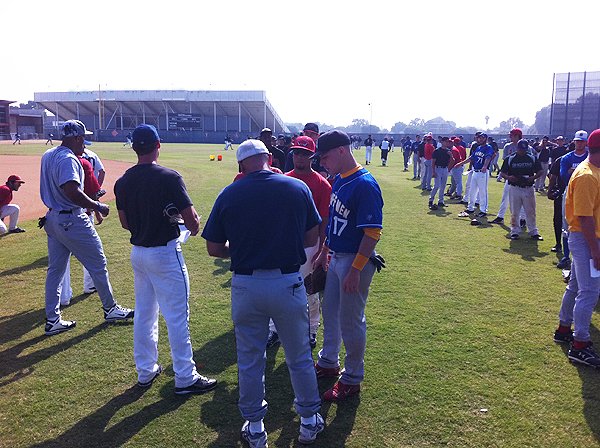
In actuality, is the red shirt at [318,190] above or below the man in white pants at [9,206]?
above

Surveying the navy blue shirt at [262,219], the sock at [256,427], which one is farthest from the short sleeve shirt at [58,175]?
the sock at [256,427]

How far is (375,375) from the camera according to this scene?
4426 mm

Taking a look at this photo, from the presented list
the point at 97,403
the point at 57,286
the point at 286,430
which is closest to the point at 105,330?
the point at 57,286

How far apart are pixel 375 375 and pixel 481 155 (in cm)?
1043

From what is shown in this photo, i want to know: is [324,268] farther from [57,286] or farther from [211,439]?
[57,286]

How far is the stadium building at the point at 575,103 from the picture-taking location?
46.3 metres

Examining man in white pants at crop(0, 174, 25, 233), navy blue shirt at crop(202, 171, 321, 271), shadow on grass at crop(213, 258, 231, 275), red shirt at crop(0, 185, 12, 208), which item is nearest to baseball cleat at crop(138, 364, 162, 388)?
navy blue shirt at crop(202, 171, 321, 271)

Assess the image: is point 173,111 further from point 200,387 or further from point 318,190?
point 200,387

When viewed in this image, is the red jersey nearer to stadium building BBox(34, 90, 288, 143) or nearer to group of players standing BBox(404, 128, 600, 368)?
group of players standing BBox(404, 128, 600, 368)

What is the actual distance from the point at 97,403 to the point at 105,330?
1.65 metres

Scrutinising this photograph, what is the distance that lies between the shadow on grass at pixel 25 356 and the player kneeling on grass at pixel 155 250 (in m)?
1.45

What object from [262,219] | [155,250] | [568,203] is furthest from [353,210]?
[568,203]

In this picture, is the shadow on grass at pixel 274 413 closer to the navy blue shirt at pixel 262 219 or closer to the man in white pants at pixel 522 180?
the navy blue shirt at pixel 262 219

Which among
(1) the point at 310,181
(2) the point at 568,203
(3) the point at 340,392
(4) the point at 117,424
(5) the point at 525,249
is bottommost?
(4) the point at 117,424
